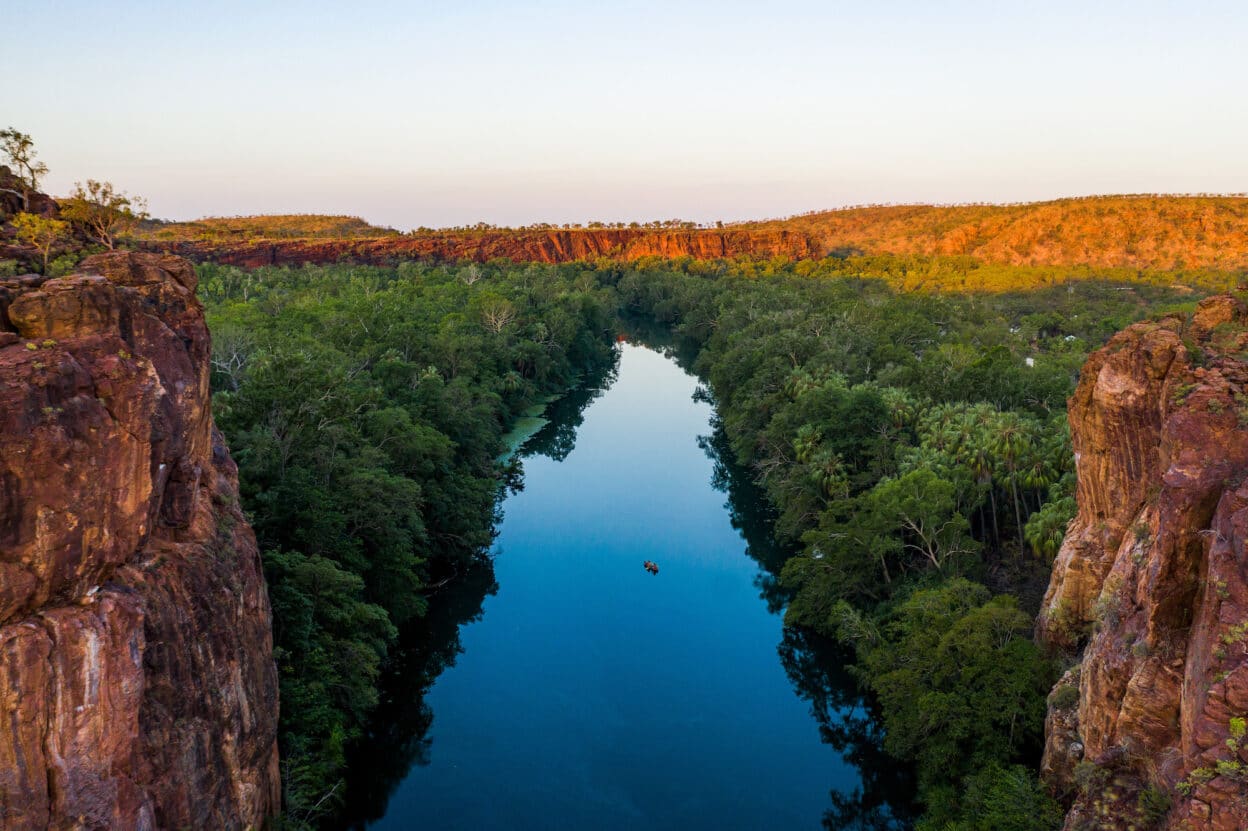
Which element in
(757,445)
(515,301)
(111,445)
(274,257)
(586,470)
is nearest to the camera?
(111,445)

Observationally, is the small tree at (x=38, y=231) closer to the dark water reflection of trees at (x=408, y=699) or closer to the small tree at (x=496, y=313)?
the dark water reflection of trees at (x=408, y=699)

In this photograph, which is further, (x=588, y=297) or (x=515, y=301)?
(x=588, y=297)

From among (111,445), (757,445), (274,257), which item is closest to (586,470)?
(757,445)

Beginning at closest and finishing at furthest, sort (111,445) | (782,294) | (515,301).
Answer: (111,445)
(515,301)
(782,294)

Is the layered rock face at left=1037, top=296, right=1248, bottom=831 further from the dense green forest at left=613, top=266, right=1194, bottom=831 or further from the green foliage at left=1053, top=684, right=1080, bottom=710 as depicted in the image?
the dense green forest at left=613, top=266, right=1194, bottom=831

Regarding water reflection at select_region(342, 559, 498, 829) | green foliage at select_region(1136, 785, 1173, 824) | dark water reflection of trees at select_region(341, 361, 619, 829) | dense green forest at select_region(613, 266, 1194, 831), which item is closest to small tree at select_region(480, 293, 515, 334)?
dense green forest at select_region(613, 266, 1194, 831)

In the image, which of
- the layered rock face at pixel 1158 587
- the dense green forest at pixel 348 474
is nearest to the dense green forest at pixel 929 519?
the layered rock face at pixel 1158 587

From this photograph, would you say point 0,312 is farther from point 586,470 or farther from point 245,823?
point 586,470
